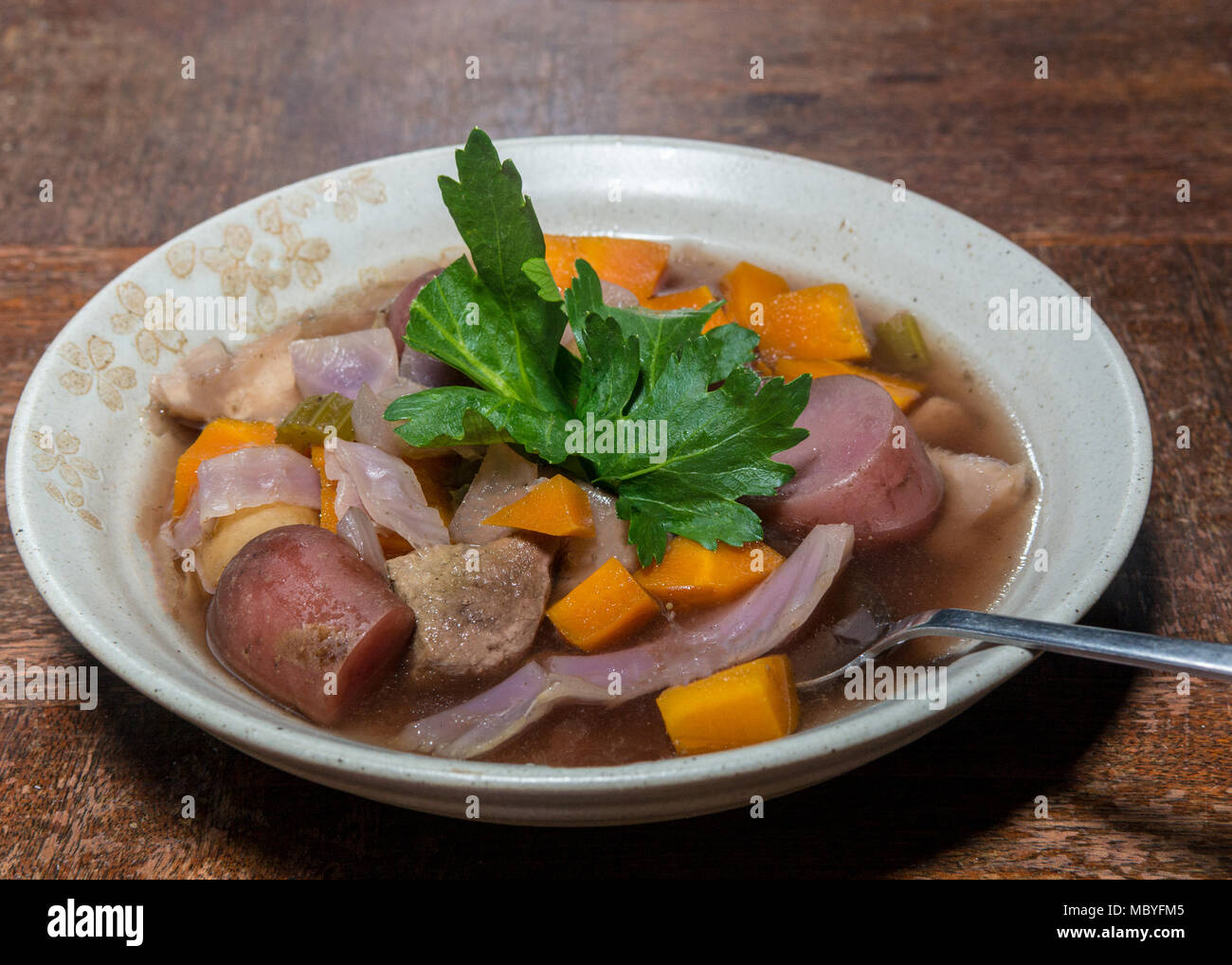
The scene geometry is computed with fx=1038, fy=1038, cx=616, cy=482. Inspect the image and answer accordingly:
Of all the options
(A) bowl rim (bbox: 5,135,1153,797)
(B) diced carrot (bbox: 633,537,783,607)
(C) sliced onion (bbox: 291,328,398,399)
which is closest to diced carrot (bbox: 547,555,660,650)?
(B) diced carrot (bbox: 633,537,783,607)

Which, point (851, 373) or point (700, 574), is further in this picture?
point (851, 373)

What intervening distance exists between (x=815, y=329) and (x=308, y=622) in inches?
55.7

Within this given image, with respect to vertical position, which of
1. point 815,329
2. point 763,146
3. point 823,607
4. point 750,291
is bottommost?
point 823,607

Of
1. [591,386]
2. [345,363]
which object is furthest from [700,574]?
[345,363]

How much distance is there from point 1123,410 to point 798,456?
63cm

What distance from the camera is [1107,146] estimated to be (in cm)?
351

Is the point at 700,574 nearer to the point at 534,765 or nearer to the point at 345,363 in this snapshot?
the point at 534,765

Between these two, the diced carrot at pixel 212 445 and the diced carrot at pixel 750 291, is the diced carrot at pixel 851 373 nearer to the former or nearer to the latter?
the diced carrot at pixel 750 291

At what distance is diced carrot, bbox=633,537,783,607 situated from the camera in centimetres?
194

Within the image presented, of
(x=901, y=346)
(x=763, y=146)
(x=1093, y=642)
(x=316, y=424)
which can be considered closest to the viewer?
(x=1093, y=642)

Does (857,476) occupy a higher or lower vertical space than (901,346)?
lower

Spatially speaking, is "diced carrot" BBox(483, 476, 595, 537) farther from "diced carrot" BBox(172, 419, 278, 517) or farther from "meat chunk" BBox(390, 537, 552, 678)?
"diced carrot" BBox(172, 419, 278, 517)

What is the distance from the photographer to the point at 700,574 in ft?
6.36

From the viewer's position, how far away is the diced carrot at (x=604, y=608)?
1925mm
